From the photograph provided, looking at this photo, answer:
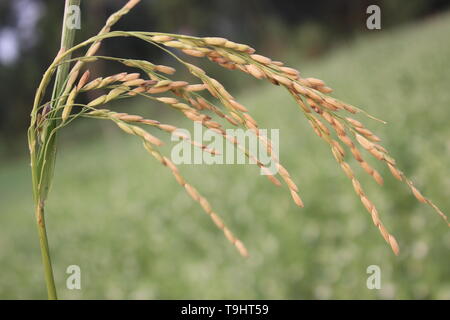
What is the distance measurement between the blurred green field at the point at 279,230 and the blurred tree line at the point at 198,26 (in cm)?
1631

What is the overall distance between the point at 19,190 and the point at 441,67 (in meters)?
12.2

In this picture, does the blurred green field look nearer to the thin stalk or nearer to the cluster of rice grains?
the cluster of rice grains

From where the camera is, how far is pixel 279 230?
3.86m

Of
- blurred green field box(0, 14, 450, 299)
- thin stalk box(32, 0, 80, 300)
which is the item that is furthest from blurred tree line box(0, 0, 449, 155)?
thin stalk box(32, 0, 80, 300)

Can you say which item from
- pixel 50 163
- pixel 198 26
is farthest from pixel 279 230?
pixel 198 26

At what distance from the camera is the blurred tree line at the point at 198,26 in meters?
23.6

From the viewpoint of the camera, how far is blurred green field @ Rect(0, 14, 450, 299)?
302 cm

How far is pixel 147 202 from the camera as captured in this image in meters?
6.20

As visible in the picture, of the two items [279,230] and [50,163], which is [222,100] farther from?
[279,230]

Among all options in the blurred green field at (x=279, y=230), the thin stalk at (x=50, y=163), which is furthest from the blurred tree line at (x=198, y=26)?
the thin stalk at (x=50, y=163)
